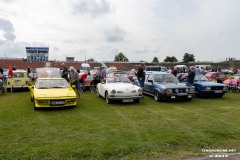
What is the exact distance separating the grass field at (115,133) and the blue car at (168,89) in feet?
6.65

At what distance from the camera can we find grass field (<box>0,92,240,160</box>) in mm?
4887

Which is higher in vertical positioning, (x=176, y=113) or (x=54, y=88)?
(x=54, y=88)

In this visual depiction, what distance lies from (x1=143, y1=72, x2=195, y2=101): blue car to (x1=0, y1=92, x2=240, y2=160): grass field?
6.65 ft

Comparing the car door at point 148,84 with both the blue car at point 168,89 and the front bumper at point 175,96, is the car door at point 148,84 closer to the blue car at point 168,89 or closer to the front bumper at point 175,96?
the blue car at point 168,89

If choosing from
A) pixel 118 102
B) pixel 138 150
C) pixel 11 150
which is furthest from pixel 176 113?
pixel 11 150

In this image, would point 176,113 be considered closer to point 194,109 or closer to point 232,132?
point 194,109

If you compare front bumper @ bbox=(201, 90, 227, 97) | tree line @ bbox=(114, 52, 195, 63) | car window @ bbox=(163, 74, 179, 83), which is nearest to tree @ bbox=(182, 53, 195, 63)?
tree line @ bbox=(114, 52, 195, 63)

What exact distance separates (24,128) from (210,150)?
4959 millimetres

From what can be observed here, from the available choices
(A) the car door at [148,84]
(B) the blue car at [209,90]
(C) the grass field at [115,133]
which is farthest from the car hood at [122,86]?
(B) the blue car at [209,90]

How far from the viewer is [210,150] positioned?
5.07 meters

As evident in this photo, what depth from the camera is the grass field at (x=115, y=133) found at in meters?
4.89

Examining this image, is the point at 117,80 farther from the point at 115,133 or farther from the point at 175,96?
the point at 115,133

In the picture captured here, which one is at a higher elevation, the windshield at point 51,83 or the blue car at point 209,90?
the windshield at point 51,83

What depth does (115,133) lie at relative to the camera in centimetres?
616
